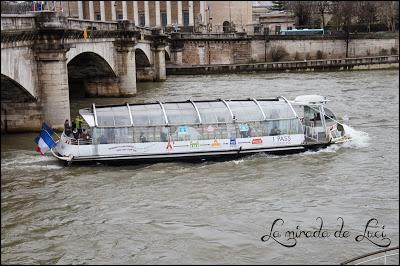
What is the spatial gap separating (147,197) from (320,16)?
89096mm

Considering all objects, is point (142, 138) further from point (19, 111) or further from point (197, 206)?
point (19, 111)

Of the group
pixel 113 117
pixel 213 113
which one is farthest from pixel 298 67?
pixel 113 117

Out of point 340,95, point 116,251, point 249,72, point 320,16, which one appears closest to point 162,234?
point 116,251

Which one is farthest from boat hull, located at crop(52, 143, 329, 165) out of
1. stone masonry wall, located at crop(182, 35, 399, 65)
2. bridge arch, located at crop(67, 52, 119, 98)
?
stone masonry wall, located at crop(182, 35, 399, 65)

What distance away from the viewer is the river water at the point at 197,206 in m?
16.9

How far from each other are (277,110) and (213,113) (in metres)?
2.80

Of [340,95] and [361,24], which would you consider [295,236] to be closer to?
[340,95]

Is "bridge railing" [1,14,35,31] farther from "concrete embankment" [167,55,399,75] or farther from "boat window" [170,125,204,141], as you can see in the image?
"concrete embankment" [167,55,399,75]

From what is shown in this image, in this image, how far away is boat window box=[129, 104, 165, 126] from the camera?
26609 mm

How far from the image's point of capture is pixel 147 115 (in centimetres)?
2680

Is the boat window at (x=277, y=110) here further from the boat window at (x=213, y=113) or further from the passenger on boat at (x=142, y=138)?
the passenger on boat at (x=142, y=138)

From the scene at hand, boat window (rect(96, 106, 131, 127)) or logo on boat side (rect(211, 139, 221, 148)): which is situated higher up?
boat window (rect(96, 106, 131, 127))

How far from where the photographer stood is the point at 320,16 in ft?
347

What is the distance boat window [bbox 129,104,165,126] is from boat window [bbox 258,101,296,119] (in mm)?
4456
